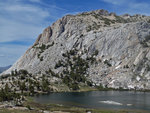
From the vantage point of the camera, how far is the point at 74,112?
104250 mm

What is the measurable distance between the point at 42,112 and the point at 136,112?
143 ft

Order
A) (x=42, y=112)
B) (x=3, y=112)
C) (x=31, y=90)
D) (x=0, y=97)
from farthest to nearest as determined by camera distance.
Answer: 1. (x=31, y=90)
2. (x=0, y=97)
3. (x=42, y=112)
4. (x=3, y=112)

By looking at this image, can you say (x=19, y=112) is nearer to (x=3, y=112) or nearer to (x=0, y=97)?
(x=3, y=112)

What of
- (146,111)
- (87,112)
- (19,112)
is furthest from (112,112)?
(19,112)

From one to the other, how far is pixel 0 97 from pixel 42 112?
4867cm

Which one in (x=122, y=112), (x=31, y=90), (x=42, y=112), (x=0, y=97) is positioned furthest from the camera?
(x=31, y=90)

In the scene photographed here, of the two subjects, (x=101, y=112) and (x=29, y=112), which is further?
(x=101, y=112)

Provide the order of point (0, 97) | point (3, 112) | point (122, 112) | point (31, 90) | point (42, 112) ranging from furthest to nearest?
point (31, 90) < point (0, 97) < point (122, 112) < point (42, 112) < point (3, 112)

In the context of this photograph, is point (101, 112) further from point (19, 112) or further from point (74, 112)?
point (19, 112)

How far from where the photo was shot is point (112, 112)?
107688 mm

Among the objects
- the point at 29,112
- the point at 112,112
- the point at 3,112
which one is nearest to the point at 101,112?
the point at 112,112

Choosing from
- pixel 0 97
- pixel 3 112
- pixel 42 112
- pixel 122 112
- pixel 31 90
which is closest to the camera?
pixel 3 112

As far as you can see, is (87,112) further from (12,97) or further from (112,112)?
(12,97)

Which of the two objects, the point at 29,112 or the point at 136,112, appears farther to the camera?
the point at 136,112
